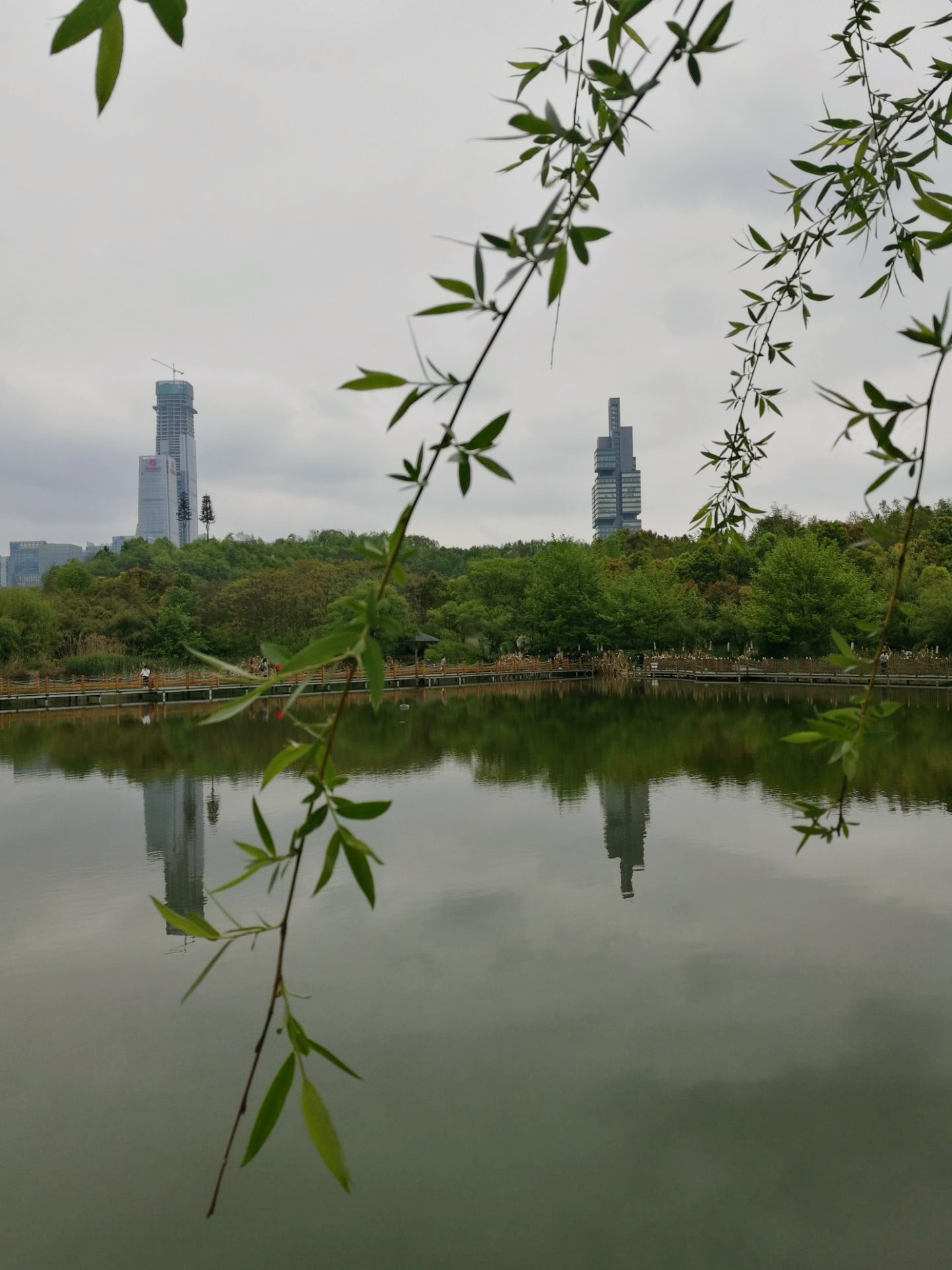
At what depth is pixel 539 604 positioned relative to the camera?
117 ft

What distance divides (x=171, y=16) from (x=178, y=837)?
10.1 metres

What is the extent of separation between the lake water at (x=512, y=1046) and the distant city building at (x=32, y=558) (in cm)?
16606

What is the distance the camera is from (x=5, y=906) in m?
7.26

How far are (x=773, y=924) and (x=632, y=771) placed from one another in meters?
6.57

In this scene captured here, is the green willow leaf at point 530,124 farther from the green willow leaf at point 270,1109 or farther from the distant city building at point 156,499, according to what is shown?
the distant city building at point 156,499

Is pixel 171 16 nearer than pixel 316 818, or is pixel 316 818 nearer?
pixel 171 16

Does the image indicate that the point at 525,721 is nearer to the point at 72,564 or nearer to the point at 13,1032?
the point at 13,1032

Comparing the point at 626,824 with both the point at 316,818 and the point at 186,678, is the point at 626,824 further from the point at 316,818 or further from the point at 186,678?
the point at 186,678

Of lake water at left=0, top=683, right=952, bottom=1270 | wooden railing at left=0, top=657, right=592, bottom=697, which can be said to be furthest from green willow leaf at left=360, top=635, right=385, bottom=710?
wooden railing at left=0, top=657, right=592, bottom=697

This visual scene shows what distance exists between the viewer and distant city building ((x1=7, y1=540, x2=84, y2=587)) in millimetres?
162125

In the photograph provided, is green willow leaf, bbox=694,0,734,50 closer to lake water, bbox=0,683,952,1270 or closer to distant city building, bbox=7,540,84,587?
lake water, bbox=0,683,952,1270

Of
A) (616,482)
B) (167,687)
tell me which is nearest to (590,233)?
(167,687)

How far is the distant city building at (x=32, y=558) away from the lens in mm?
162125

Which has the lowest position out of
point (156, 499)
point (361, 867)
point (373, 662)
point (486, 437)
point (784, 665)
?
point (784, 665)
